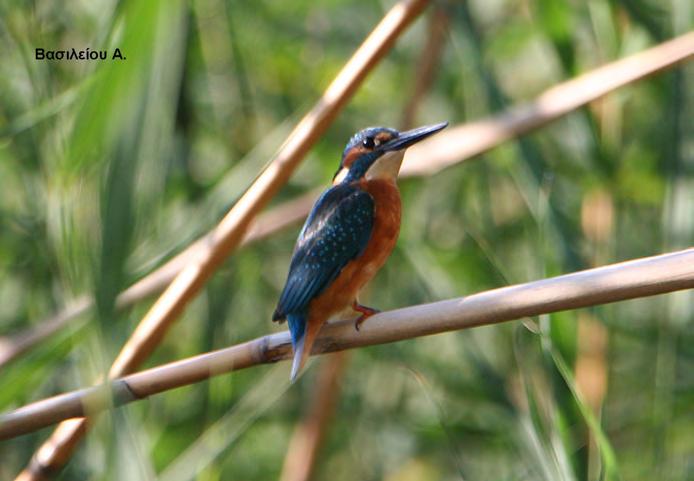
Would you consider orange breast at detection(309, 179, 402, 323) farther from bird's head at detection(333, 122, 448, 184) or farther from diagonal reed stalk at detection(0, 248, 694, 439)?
diagonal reed stalk at detection(0, 248, 694, 439)

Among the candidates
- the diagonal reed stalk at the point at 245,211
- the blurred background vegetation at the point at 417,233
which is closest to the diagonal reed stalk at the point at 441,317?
the blurred background vegetation at the point at 417,233

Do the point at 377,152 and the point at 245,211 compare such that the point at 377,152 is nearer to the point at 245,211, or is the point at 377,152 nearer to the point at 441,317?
the point at 245,211

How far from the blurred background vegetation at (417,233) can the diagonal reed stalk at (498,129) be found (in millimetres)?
86

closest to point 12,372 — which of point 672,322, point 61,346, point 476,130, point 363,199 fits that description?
point 61,346

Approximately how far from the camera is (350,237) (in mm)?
2336

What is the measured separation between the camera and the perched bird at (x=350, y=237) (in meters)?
2.18

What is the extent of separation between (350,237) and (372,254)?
0.06 m

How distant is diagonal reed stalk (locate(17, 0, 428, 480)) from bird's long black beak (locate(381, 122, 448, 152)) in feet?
0.73

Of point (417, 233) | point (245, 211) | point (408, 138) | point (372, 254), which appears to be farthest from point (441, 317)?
point (417, 233)

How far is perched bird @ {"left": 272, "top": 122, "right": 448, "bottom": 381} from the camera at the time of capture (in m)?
2.18

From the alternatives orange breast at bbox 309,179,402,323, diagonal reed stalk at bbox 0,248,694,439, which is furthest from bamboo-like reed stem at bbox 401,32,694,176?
diagonal reed stalk at bbox 0,248,694,439

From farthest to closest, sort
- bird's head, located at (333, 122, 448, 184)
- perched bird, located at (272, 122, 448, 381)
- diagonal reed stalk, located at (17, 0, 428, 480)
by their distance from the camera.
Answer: bird's head, located at (333, 122, 448, 184) → perched bird, located at (272, 122, 448, 381) → diagonal reed stalk, located at (17, 0, 428, 480)

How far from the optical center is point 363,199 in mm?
2441

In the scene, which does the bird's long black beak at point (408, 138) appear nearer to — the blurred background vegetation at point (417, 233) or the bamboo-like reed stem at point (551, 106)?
the bamboo-like reed stem at point (551, 106)
